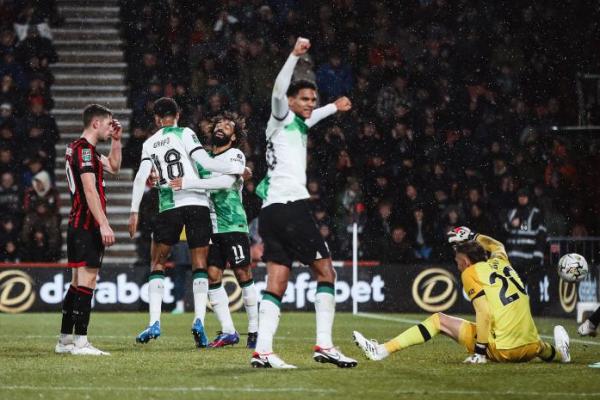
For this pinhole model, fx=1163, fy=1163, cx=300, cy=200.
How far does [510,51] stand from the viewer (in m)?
23.3

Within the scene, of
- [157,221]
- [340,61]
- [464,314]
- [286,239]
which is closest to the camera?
[286,239]

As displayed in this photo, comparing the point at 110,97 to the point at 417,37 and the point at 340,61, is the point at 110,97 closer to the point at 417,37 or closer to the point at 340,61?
the point at 340,61

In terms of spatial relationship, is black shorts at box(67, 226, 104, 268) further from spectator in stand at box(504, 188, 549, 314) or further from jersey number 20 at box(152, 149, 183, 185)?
spectator in stand at box(504, 188, 549, 314)

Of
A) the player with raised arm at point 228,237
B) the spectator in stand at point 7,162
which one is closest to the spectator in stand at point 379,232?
the spectator in stand at point 7,162

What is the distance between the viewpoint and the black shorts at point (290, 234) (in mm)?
8414

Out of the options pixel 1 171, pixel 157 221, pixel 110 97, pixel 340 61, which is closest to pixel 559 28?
pixel 340 61

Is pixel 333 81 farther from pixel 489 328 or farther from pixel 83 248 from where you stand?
pixel 489 328

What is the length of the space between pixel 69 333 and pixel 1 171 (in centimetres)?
1050

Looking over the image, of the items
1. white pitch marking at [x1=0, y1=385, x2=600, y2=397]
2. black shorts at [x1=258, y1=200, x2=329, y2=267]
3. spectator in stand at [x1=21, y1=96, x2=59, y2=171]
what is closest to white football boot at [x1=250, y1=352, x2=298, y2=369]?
black shorts at [x1=258, y1=200, x2=329, y2=267]

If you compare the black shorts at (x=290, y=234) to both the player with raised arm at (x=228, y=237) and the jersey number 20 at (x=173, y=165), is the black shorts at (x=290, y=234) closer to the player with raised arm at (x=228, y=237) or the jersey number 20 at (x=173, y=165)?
the player with raised arm at (x=228, y=237)

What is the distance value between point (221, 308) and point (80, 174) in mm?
2085

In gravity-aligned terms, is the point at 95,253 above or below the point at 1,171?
below

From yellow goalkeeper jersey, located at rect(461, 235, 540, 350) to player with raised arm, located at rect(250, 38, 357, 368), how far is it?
1.32m

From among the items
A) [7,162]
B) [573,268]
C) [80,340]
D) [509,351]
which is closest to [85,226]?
[80,340]
